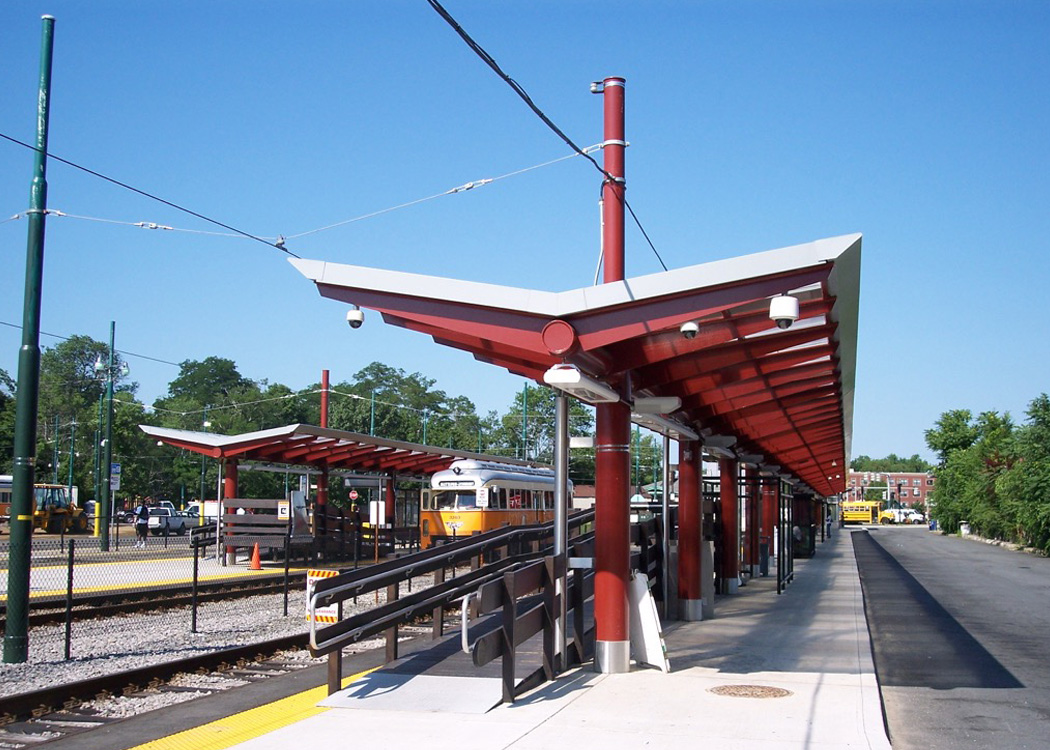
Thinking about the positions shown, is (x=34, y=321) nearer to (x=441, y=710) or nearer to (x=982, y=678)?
(x=441, y=710)

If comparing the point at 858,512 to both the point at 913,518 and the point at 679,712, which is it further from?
the point at 679,712

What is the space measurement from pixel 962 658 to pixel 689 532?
4121 millimetres

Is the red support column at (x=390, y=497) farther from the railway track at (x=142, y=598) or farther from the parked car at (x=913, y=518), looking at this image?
the parked car at (x=913, y=518)

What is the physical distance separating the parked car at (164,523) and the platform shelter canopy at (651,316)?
50195 mm

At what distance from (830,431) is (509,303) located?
47.5 ft

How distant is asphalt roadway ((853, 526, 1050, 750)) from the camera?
907 centimetres

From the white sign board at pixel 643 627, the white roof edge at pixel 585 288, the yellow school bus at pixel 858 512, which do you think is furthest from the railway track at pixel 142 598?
the yellow school bus at pixel 858 512

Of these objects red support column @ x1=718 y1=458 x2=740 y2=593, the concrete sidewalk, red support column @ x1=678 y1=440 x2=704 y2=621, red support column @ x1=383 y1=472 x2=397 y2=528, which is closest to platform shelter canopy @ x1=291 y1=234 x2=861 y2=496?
the concrete sidewalk

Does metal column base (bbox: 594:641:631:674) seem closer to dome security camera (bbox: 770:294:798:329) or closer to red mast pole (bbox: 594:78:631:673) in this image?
red mast pole (bbox: 594:78:631:673)

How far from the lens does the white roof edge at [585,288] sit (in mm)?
8805

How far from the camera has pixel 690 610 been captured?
15.7 meters

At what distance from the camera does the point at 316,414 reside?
413ft

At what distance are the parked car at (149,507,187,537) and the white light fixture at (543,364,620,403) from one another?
50935 mm

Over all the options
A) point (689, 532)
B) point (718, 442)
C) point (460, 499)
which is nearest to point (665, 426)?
point (689, 532)
